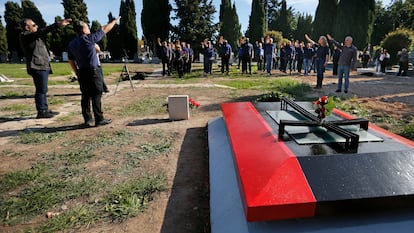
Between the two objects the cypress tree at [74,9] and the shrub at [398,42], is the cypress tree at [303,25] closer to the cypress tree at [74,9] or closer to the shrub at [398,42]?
the shrub at [398,42]

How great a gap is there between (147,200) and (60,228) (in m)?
0.77

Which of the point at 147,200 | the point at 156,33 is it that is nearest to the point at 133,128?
the point at 147,200

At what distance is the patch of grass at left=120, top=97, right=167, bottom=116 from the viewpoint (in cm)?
630

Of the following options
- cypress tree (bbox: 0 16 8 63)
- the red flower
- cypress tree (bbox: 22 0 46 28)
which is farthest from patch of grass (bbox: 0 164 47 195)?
cypress tree (bbox: 22 0 46 28)

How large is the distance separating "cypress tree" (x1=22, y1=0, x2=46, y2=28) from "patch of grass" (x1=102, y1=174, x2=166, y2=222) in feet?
190

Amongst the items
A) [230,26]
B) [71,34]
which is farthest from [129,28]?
[230,26]

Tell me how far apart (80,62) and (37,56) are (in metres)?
1.51

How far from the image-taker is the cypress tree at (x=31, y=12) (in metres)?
50.0

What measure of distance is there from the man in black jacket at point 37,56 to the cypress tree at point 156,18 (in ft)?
119

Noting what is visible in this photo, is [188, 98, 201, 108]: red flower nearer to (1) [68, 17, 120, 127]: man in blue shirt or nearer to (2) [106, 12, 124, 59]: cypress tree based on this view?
(1) [68, 17, 120, 127]: man in blue shirt

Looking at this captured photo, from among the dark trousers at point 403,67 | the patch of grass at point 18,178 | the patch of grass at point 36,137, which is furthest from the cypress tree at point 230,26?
the patch of grass at point 18,178

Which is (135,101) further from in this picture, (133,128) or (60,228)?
(60,228)

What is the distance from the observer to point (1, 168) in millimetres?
Answer: 3396

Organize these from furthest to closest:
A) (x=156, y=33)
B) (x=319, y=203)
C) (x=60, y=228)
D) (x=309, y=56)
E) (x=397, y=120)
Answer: (x=156, y=33), (x=309, y=56), (x=397, y=120), (x=60, y=228), (x=319, y=203)
